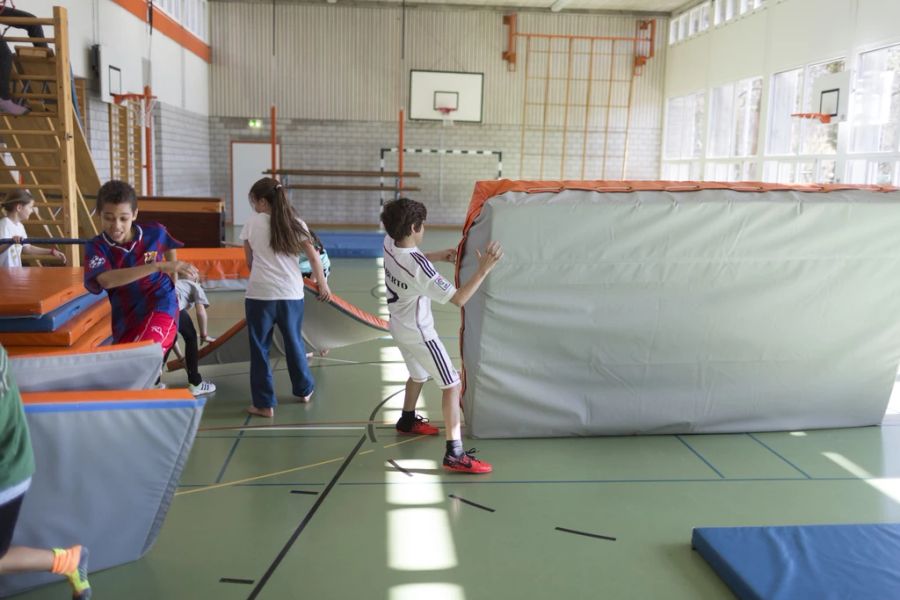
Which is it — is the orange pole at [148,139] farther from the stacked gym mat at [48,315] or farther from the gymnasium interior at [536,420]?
the stacked gym mat at [48,315]

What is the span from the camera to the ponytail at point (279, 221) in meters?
4.46

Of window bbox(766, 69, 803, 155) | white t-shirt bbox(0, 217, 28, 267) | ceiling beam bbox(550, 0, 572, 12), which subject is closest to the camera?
white t-shirt bbox(0, 217, 28, 267)

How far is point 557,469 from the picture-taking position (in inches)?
154

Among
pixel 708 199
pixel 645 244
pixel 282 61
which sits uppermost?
pixel 282 61

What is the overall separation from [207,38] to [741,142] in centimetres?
1177

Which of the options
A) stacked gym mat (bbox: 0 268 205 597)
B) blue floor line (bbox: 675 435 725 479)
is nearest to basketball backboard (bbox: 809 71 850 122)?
blue floor line (bbox: 675 435 725 479)

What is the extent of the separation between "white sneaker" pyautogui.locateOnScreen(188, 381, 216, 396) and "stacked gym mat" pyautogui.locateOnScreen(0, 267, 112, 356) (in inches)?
23.9

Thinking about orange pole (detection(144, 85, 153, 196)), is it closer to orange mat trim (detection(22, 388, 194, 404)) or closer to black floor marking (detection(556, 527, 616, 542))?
orange mat trim (detection(22, 388, 194, 404))

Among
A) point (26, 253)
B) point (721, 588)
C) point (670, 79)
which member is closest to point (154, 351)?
point (721, 588)

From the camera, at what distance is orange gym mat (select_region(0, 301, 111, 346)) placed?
13.1 feet

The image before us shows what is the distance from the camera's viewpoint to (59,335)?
4.11m

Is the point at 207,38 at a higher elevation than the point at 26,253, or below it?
higher

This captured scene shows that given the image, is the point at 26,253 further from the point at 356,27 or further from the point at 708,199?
the point at 356,27

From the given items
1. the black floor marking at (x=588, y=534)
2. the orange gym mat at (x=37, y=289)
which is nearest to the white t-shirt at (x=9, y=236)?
the orange gym mat at (x=37, y=289)
